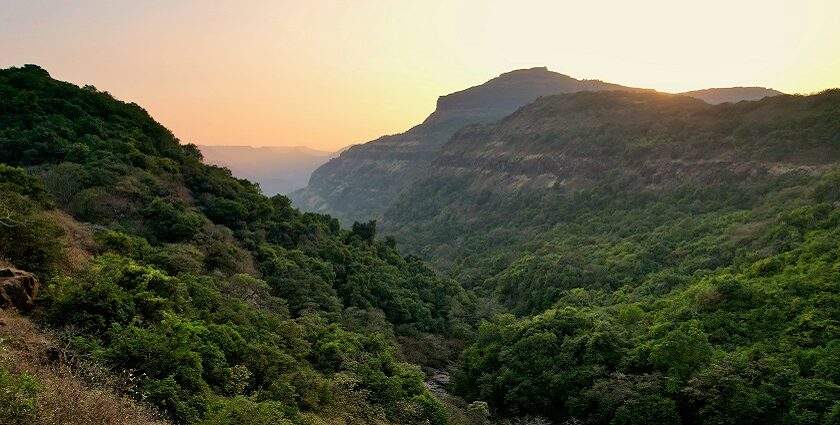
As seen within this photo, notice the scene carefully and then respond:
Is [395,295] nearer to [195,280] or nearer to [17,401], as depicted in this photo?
[195,280]

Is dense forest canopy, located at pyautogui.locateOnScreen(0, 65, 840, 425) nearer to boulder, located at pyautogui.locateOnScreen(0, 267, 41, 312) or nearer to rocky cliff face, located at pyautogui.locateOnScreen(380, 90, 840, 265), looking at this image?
boulder, located at pyautogui.locateOnScreen(0, 267, 41, 312)

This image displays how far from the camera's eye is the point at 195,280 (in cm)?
2270

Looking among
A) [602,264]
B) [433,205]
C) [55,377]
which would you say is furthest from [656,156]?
[55,377]

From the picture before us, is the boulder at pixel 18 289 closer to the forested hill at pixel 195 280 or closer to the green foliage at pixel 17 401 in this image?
the forested hill at pixel 195 280

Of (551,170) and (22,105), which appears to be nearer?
(22,105)

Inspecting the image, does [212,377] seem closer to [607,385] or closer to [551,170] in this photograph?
[607,385]

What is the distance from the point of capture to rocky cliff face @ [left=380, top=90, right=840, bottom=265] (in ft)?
215

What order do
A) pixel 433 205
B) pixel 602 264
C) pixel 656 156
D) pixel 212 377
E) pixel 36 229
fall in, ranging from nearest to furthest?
pixel 212 377, pixel 36 229, pixel 602 264, pixel 656 156, pixel 433 205

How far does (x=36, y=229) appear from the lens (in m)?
17.1

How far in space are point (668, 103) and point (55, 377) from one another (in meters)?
112

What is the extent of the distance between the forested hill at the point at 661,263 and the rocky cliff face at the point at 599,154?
39cm

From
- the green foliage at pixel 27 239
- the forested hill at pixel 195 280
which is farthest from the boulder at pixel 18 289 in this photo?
the green foliage at pixel 27 239

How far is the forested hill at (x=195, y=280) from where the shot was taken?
575 inches

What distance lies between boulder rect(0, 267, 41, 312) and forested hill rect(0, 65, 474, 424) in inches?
13.4
